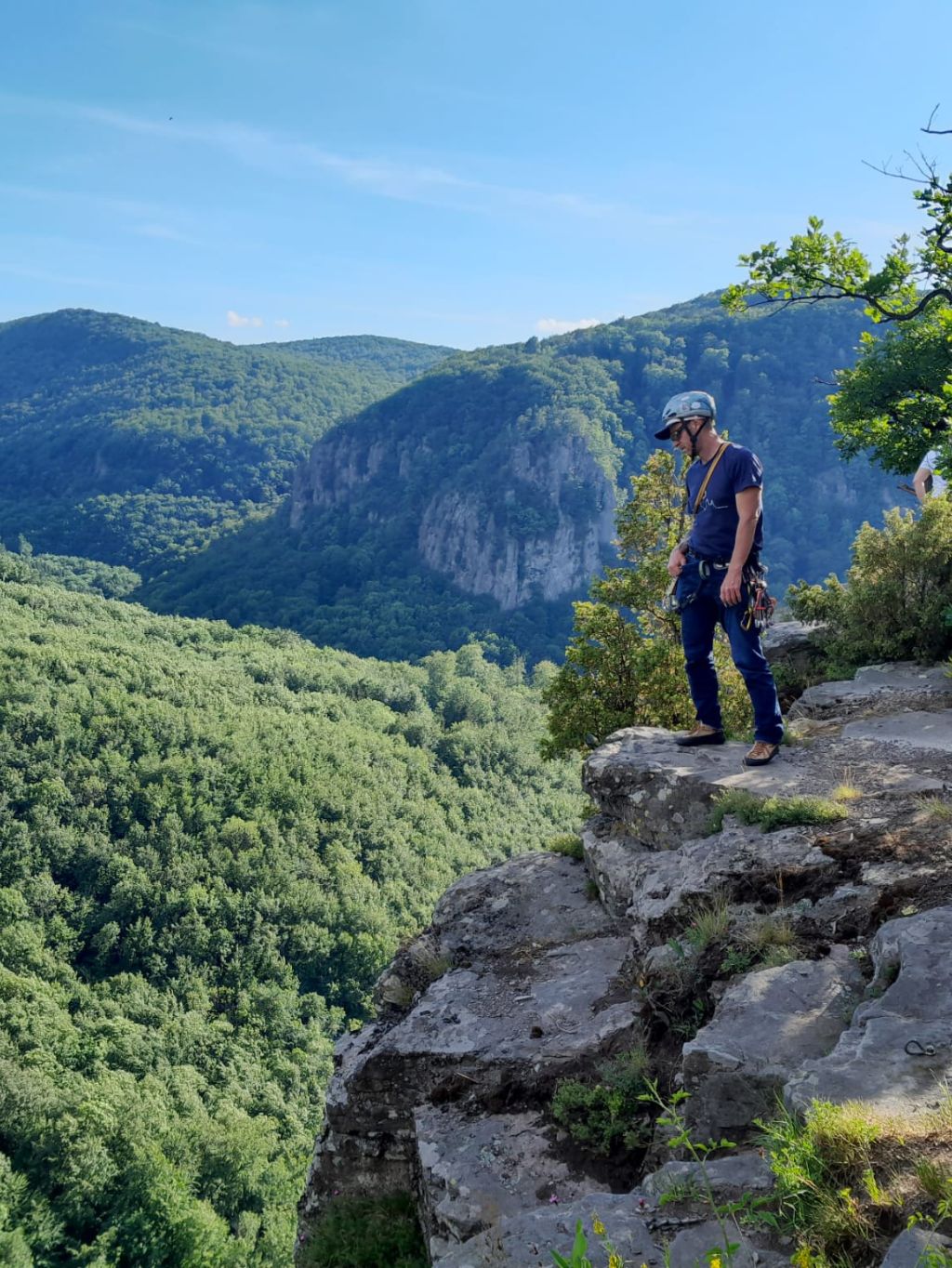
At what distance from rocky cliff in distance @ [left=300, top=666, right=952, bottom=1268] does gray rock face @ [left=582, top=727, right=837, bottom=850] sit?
0.7 inches

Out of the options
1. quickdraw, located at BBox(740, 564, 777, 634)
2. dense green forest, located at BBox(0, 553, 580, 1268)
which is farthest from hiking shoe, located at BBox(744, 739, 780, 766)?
dense green forest, located at BBox(0, 553, 580, 1268)

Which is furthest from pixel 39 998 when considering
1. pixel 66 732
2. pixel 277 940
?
pixel 66 732

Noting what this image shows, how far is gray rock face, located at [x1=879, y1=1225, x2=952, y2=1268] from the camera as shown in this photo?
193 centimetres

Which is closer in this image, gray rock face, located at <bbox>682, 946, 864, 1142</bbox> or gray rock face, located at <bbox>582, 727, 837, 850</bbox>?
gray rock face, located at <bbox>682, 946, 864, 1142</bbox>

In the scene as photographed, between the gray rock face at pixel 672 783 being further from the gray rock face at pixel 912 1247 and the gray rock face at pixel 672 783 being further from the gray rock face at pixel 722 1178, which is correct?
the gray rock face at pixel 912 1247

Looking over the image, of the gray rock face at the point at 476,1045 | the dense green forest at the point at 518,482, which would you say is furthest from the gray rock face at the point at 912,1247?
the dense green forest at the point at 518,482

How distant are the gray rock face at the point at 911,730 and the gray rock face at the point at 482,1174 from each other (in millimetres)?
3780

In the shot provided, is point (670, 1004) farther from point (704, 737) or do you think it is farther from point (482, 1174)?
point (704, 737)

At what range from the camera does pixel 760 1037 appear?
3309mm

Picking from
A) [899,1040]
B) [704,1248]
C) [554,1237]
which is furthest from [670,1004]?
[704,1248]

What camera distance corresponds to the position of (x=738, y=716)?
9.03 m

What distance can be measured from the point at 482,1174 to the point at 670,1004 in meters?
1.11

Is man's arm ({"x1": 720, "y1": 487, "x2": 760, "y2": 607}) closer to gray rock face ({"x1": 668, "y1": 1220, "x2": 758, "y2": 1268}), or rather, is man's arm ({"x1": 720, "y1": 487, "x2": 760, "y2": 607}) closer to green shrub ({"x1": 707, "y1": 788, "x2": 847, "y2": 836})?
green shrub ({"x1": 707, "y1": 788, "x2": 847, "y2": 836})

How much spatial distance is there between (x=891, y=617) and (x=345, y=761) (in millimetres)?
65692
